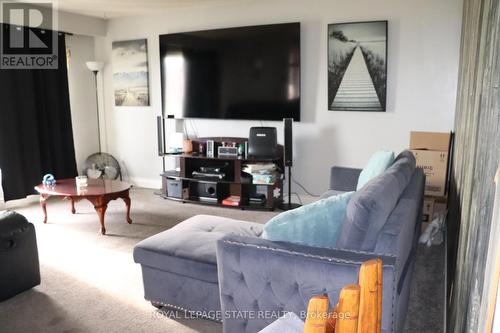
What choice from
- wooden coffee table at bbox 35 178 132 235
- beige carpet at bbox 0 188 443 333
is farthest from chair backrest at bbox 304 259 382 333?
wooden coffee table at bbox 35 178 132 235

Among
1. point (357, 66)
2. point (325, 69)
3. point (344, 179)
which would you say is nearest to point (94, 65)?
point (325, 69)

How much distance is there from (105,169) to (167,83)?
1618 mm

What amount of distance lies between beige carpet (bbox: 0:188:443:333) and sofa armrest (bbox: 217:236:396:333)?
0.55 meters

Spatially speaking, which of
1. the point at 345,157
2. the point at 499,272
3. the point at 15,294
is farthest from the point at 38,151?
the point at 499,272

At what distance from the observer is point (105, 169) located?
605 centimetres

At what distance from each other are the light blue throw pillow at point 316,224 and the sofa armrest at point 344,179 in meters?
2.09

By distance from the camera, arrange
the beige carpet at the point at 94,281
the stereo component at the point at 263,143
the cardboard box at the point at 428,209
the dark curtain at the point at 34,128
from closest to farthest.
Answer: the beige carpet at the point at 94,281 → the cardboard box at the point at 428,209 → the stereo component at the point at 263,143 → the dark curtain at the point at 34,128

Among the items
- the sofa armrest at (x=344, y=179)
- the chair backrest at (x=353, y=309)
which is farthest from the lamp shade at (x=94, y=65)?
the chair backrest at (x=353, y=309)

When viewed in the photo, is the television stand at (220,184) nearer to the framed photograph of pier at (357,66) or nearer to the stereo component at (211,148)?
the stereo component at (211,148)

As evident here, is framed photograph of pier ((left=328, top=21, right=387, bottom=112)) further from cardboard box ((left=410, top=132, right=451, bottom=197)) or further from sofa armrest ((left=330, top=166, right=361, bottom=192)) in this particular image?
sofa armrest ((left=330, top=166, right=361, bottom=192))

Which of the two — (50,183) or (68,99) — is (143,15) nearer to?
(68,99)

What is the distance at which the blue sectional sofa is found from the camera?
162 centimetres

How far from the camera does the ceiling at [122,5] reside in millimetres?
4805

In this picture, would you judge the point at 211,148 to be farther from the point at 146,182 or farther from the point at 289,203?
the point at 146,182
